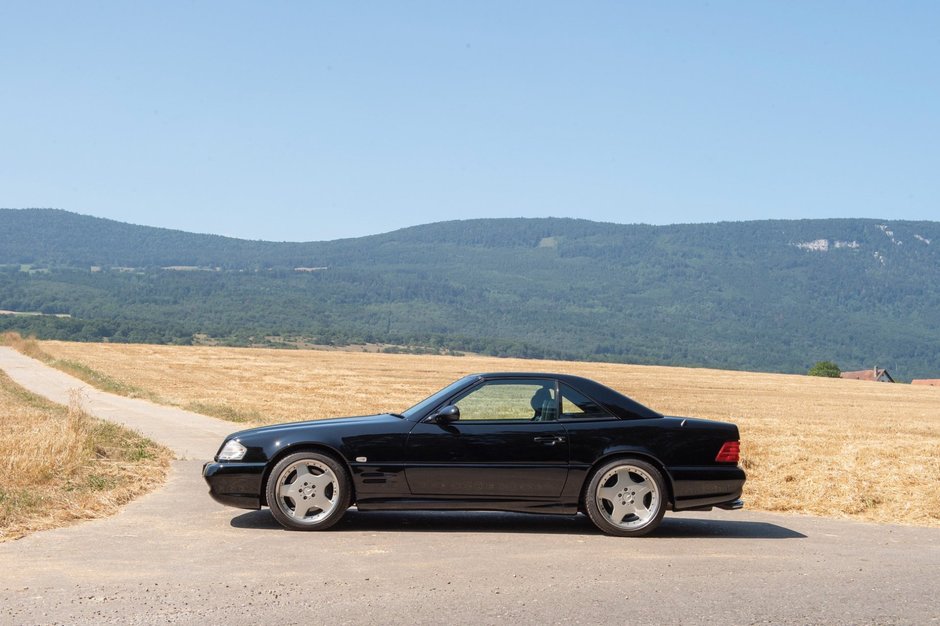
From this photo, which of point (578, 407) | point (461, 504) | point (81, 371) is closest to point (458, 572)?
point (461, 504)

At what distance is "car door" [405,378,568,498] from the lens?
942cm

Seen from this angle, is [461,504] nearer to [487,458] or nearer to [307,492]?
[487,458]

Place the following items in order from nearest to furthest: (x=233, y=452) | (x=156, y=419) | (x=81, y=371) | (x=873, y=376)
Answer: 1. (x=233, y=452)
2. (x=156, y=419)
3. (x=81, y=371)
4. (x=873, y=376)

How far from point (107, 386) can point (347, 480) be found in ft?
88.4

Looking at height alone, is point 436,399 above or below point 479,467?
above

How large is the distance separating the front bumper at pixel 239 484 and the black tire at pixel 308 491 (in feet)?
0.34

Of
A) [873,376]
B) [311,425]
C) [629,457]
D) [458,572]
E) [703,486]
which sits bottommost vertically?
[873,376]

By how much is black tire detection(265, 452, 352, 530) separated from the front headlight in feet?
1.07

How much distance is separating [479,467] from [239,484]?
196cm

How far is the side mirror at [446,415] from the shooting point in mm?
9406

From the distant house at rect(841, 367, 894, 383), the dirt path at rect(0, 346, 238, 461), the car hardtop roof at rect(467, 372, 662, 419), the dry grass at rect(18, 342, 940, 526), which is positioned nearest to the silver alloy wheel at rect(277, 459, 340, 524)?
the car hardtop roof at rect(467, 372, 662, 419)

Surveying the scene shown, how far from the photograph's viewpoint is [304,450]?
9539 mm

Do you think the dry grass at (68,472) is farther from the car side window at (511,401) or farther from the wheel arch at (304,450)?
the car side window at (511,401)

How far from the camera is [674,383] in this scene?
62.6 m
